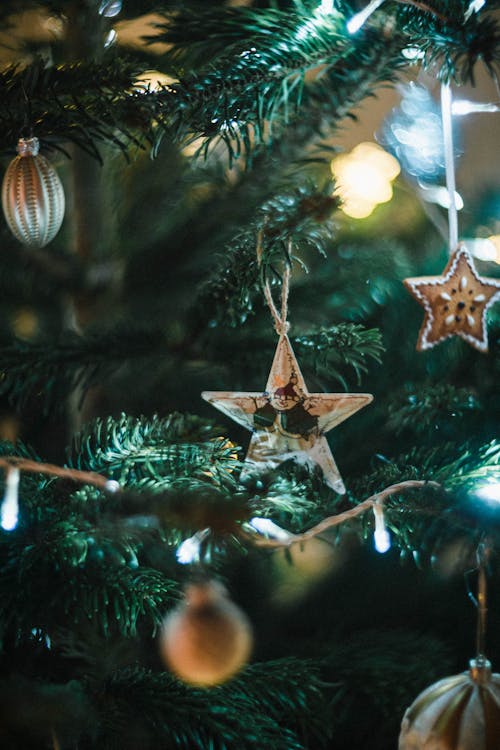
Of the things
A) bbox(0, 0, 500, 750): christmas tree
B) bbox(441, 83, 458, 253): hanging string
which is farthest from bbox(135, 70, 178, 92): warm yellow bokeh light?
bbox(441, 83, 458, 253): hanging string

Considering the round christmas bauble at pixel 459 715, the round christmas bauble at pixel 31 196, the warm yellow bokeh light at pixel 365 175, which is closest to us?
the round christmas bauble at pixel 459 715

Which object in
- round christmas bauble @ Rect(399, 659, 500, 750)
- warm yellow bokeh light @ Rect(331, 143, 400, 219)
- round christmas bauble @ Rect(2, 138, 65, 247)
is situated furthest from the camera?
warm yellow bokeh light @ Rect(331, 143, 400, 219)

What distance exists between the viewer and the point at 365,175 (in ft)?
2.91

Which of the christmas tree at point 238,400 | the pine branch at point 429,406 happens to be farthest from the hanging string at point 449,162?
the pine branch at point 429,406

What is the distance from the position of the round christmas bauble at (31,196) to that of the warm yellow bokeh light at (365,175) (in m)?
0.36

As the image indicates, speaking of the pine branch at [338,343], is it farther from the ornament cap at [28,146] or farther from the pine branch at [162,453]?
the ornament cap at [28,146]

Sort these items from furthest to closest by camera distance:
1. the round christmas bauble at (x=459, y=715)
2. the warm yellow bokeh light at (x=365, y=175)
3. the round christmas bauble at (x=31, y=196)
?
the warm yellow bokeh light at (x=365, y=175) < the round christmas bauble at (x=31, y=196) < the round christmas bauble at (x=459, y=715)

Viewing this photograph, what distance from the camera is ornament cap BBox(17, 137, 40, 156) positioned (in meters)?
0.55

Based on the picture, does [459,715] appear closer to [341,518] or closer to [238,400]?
[341,518]

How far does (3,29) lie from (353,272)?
55 cm

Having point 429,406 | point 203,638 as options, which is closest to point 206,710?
point 203,638

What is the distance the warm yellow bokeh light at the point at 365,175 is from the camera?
2.81ft

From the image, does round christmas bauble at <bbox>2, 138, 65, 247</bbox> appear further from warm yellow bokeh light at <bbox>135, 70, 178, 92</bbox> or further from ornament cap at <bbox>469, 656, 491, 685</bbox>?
ornament cap at <bbox>469, 656, 491, 685</bbox>

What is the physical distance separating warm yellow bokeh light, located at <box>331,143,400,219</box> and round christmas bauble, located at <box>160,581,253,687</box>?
48 cm
